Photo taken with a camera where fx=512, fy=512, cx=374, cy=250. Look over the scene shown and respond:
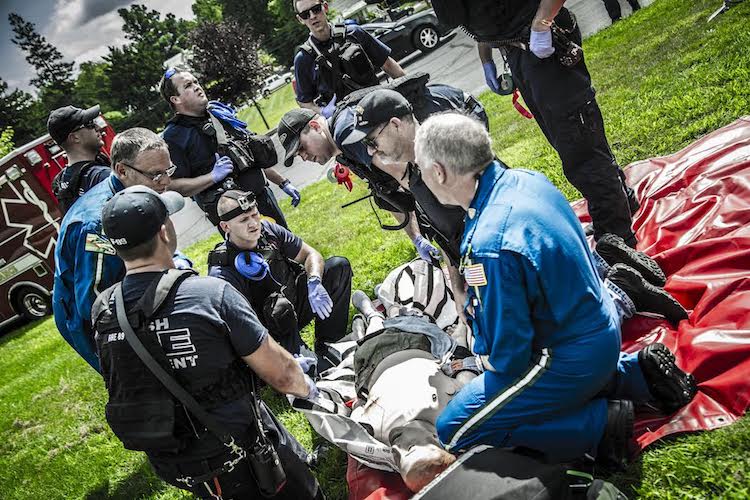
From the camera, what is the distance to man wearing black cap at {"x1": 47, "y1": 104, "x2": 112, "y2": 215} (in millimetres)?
3533

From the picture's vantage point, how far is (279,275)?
4277 mm

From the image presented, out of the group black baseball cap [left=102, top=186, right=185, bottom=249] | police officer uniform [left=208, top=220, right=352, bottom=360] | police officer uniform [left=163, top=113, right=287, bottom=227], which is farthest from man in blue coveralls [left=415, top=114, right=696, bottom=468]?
police officer uniform [left=163, top=113, right=287, bottom=227]

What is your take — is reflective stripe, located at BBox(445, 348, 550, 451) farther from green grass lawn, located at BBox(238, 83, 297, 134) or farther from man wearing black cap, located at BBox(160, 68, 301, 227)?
green grass lawn, located at BBox(238, 83, 297, 134)

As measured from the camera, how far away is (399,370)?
306 centimetres

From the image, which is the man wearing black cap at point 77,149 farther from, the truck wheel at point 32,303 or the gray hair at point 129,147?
the truck wheel at point 32,303

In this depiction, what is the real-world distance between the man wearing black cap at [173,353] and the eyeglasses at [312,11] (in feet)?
9.45

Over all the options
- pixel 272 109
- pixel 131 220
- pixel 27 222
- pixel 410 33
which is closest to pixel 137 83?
pixel 272 109

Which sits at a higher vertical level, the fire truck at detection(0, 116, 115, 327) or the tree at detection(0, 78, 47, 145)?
the tree at detection(0, 78, 47, 145)

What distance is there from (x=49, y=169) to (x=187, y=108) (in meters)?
7.75

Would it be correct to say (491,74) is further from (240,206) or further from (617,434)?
(617,434)

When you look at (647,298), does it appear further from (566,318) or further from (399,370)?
(399,370)

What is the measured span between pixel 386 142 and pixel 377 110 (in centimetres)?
19

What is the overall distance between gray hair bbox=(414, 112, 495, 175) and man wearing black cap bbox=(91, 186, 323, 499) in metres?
1.09

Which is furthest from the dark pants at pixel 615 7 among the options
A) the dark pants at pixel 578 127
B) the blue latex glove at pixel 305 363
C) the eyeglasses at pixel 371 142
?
the blue latex glove at pixel 305 363
